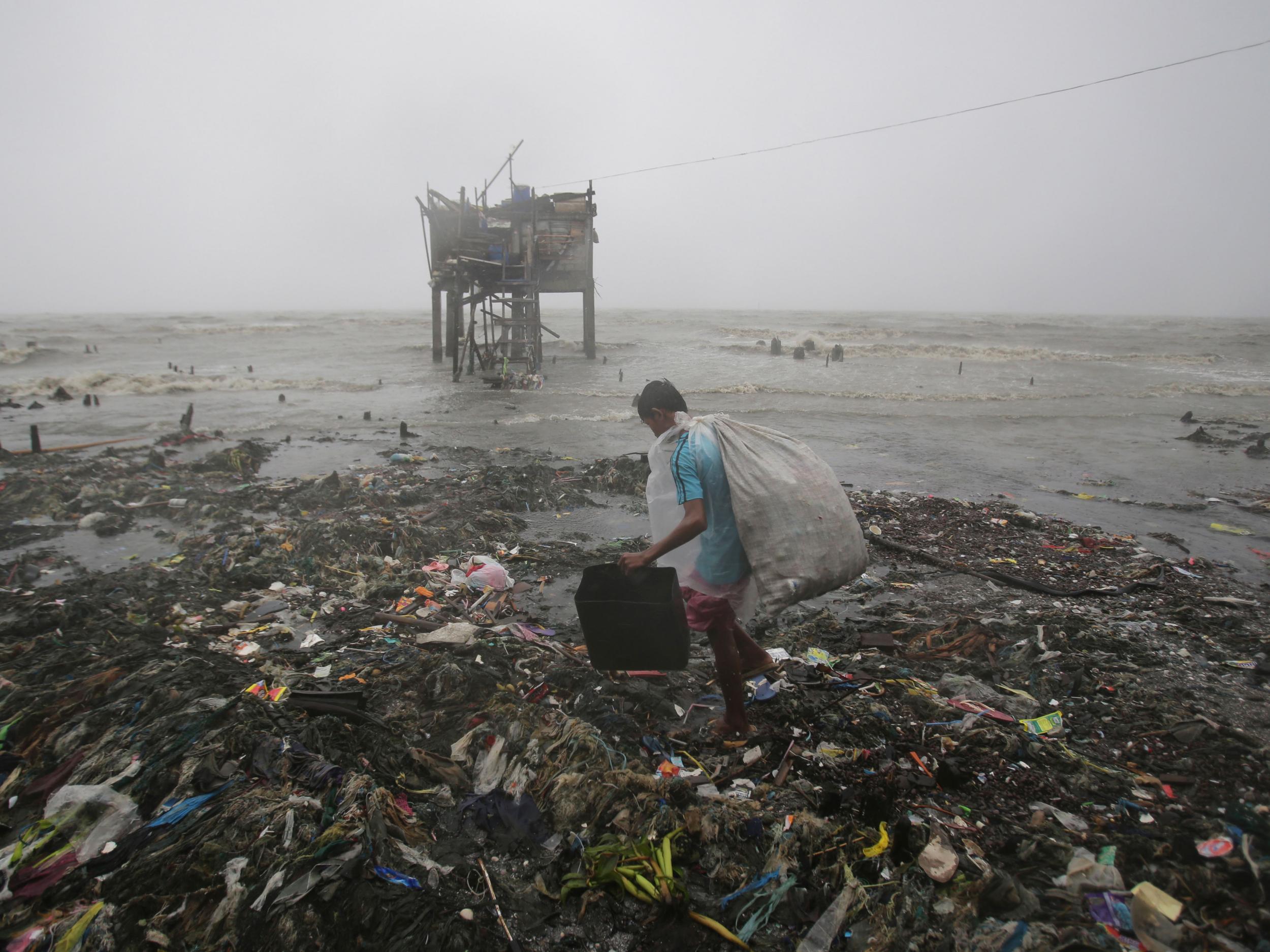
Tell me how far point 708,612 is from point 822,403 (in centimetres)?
Answer: 1373

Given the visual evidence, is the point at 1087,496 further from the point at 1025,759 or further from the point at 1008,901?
the point at 1008,901

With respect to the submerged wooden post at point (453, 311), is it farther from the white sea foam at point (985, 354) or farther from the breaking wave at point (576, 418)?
the white sea foam at point (985, 354)

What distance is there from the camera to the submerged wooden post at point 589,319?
22592 millimetres

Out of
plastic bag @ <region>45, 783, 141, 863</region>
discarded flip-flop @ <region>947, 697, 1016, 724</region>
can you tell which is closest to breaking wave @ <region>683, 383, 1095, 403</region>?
discarded flip-flop @ <region>947, 697, 1016, 724</region>

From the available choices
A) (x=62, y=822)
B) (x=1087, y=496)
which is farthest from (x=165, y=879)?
(x=1087, y=496)

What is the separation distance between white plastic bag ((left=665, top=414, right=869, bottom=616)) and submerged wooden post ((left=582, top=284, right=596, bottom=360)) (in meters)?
20.3

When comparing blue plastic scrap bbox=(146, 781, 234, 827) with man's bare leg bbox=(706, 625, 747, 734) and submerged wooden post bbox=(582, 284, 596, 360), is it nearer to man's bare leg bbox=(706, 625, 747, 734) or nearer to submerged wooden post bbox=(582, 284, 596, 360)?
man's bare leg bbox=(706, 625, 747, 734)

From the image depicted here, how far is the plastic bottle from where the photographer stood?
194 centimetres

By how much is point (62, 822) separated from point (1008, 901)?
308 centimetres

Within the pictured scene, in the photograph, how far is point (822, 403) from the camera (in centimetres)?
1576

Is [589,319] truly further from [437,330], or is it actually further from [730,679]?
[730,679]

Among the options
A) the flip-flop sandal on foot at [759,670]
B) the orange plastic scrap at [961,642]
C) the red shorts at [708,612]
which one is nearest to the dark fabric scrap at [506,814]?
the red shorts at [708,612]

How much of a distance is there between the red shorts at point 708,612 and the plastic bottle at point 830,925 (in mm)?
1102

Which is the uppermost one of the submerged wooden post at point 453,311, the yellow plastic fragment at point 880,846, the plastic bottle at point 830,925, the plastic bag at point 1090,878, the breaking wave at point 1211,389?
the submerged wooden post at point 453,311
